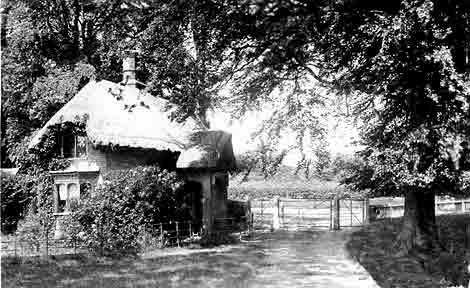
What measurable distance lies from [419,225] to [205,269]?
23.5ft

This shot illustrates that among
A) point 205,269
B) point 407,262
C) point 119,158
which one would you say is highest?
point 119,158

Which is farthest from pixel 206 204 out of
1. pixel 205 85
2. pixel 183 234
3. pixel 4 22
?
pixel 4 22

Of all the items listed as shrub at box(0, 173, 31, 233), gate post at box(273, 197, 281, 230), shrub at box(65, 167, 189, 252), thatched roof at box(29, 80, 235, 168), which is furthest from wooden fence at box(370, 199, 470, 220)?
shrub at box(0, 173, 31, 233)

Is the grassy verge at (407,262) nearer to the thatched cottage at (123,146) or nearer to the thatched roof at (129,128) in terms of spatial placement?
the thatched cottage at (123,146)

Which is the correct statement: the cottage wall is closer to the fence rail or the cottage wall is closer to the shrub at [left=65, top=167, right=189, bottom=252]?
the shrub at [left=65, top=167, right=189, bottom=252]

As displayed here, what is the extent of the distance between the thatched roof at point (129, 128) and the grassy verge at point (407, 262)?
744 centimetres

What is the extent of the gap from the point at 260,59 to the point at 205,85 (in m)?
1.84

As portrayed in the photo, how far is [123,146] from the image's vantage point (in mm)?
20375

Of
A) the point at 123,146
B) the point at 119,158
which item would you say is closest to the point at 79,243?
the point at 119,158

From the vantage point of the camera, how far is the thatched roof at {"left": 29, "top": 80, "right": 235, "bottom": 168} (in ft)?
67.2

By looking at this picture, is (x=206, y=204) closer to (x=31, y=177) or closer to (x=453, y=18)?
(x=31, y=177)

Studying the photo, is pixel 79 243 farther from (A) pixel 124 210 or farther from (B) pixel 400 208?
(B) pixel 400 208

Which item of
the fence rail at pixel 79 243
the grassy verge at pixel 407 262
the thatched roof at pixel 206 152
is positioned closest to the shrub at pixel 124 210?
the fence rail at pixel 79 243

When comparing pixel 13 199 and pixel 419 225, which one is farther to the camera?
pixel 13 199
